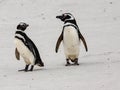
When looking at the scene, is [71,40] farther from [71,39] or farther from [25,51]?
[25,51]

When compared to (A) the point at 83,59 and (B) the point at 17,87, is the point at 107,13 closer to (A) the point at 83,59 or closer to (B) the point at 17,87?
(A) the point at 83,59

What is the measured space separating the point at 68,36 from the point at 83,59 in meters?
1.01

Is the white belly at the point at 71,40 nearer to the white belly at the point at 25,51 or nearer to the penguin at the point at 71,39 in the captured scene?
the penguin at the point at 71,39

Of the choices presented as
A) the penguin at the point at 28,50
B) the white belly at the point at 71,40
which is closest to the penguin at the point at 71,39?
the white belly at the point at 71,40

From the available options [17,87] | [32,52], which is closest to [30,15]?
[32,52]

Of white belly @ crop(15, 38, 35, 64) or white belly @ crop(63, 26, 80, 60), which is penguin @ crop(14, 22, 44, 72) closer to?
white belly @ crop(15, 38, 35, 64)

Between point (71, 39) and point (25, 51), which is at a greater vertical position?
point (71, 39)

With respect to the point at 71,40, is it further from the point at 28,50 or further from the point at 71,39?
the point at 28,50

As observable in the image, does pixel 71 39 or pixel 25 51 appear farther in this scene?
pixel 71 39

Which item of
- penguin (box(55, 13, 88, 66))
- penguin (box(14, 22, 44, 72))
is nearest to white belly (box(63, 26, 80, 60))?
penguin (box(55, 13, 88, 66))

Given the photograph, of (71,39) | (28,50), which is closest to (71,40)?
(71,39)

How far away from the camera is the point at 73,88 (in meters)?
7.35

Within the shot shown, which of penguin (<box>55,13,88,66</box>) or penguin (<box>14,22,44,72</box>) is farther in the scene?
penguin (<box>55,13,88,66</box>)

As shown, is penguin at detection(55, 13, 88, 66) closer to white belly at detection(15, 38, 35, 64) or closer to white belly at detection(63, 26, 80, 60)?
white belly at detection(63, 26, 80, 60)
